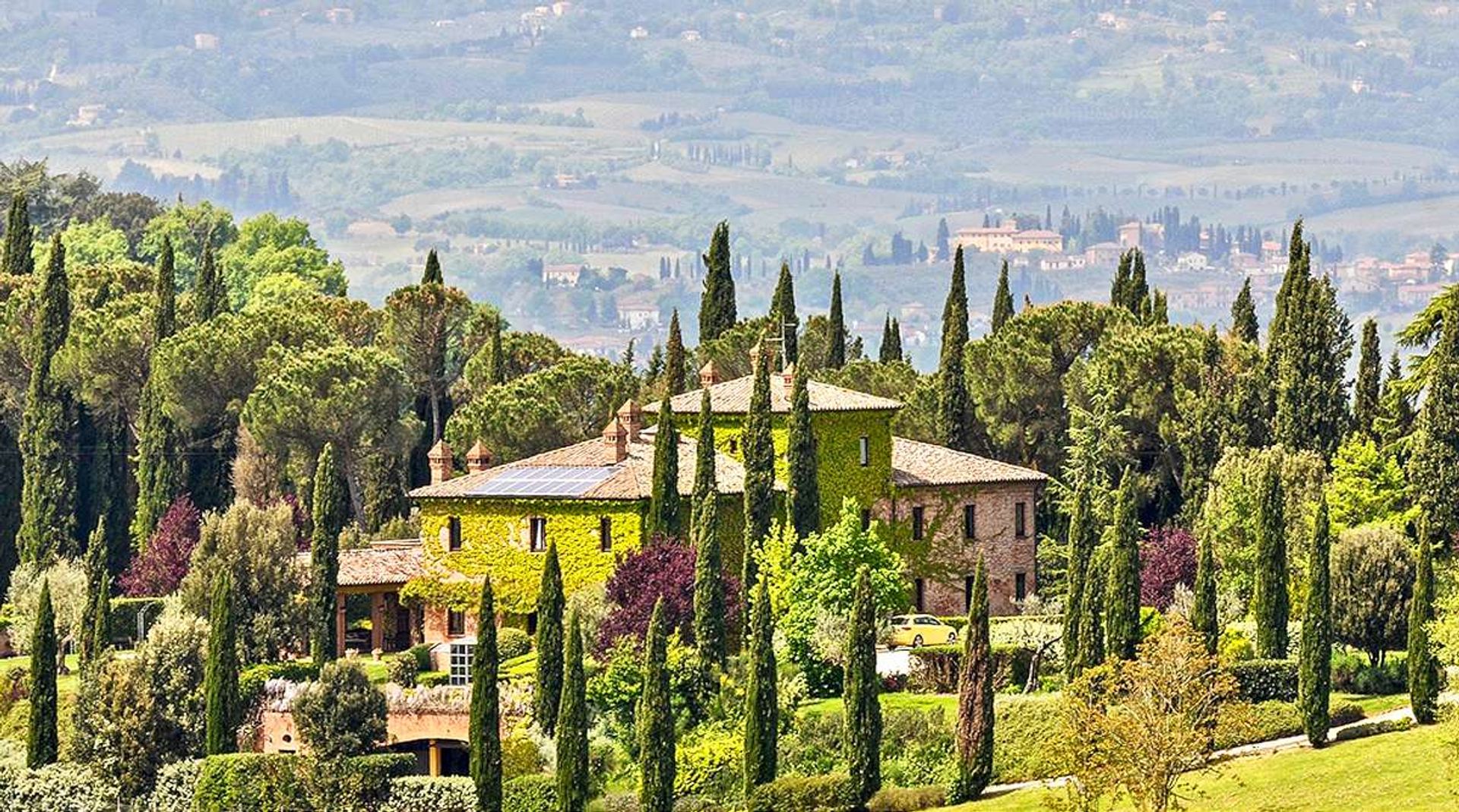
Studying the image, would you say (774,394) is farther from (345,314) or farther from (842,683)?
(345,314)

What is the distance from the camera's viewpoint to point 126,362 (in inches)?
4235

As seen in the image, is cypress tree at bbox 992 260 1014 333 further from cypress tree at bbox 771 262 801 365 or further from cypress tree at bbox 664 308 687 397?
cypress tree at bbox 664 308 687 397

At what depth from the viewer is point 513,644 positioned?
274ft

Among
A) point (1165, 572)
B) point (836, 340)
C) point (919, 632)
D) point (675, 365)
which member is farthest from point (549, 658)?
point (836, 340)

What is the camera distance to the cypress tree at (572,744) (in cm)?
6981

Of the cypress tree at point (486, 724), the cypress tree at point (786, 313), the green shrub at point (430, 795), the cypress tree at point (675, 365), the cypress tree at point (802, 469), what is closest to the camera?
the cypress tree at point (486, 724)

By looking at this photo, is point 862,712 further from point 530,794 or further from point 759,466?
point 759,466

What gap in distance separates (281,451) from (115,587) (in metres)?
6.65

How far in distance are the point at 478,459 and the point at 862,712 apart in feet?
81.1

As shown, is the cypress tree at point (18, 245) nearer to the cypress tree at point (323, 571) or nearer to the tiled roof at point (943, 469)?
the cypress tree at point (323, 571)

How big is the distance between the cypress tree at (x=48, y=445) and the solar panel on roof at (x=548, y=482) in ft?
69.5

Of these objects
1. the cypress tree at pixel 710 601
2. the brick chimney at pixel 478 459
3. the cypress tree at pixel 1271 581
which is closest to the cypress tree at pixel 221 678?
the cypress tree at pixel 710 601

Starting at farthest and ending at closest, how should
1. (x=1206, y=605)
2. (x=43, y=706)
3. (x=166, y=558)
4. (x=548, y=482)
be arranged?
(x=166, y=558) → (x=548, y=482) → (x=43, y=706) → (x=1206, y=605)

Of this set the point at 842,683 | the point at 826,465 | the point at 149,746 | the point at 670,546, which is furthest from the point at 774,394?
the point at 149,746
